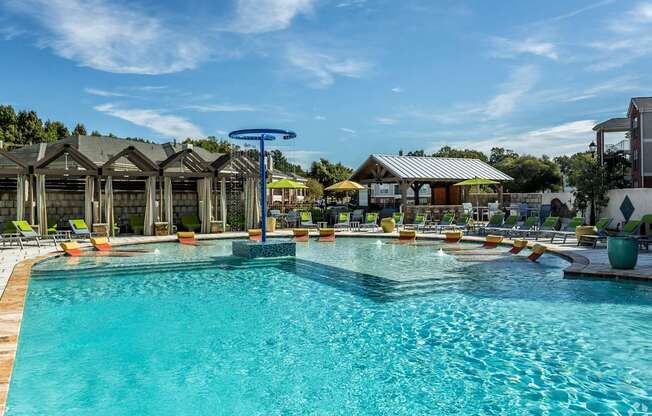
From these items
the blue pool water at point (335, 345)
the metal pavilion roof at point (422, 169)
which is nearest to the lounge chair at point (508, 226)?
the metal pavilion roof at point (422, 169)

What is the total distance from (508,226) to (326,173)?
3970 centimetres

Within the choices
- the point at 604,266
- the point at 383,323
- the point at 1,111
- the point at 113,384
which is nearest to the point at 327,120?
the point at 604,266

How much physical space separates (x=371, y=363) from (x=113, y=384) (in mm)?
2809

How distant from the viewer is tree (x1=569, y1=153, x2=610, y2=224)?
864 inches

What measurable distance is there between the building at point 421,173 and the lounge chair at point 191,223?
1091 centimetres

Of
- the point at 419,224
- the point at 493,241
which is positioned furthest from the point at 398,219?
the point at 493,241

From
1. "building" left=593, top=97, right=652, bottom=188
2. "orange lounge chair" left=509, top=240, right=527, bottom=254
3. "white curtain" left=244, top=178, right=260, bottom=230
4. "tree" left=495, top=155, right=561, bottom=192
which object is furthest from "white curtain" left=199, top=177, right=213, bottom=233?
"tree" left=495, top=155, right=561, bottom=192

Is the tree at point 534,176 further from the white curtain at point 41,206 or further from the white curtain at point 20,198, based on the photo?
the white curtain at point 20,198

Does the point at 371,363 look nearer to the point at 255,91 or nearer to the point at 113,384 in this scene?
the point at 113,384

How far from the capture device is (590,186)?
72.6 ft

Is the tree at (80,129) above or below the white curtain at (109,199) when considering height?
above

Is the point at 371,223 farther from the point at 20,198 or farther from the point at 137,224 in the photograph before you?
the point at 20,198

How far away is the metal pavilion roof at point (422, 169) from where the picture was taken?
27.7m

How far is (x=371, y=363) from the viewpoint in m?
5.62
